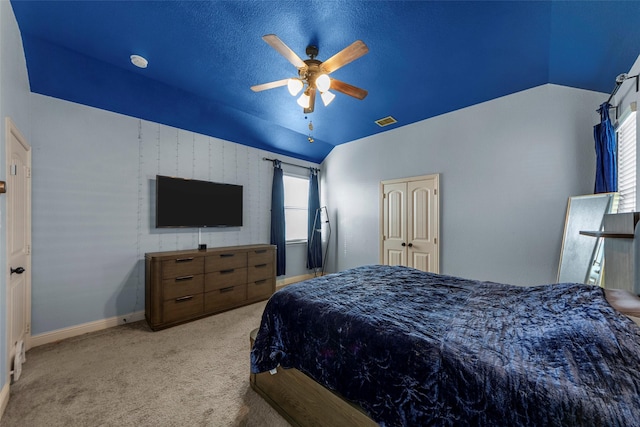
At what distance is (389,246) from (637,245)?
2823 mm

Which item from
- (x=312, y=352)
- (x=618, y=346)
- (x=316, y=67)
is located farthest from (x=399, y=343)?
(x=316, y=67)

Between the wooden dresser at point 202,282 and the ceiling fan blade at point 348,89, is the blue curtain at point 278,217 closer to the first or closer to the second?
the wooden dresser at point 202,282

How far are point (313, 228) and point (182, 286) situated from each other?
2620 millimetres

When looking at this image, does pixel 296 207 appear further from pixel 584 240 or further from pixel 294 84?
pixel 584 240

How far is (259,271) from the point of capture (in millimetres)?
3869

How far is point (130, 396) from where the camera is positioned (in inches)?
72.2

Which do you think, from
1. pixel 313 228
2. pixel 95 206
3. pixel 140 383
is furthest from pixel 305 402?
pixel 313 228

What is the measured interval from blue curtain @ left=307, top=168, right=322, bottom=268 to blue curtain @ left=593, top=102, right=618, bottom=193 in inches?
153

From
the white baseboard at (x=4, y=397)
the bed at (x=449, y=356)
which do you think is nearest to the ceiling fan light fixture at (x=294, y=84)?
the bed at (x=449, y=356)

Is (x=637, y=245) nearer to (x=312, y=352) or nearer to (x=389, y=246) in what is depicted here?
(x=312, y=352)

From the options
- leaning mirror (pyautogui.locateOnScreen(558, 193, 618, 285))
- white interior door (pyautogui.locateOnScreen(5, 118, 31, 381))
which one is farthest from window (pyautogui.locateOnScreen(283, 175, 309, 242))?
leaning mirror (pyautogui.locateOnScreen(558, 193, 618, 285))

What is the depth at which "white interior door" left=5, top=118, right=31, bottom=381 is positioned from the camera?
6.19 ft

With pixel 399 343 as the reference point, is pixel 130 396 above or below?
below

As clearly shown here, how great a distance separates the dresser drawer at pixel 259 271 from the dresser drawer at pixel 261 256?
47 mm
